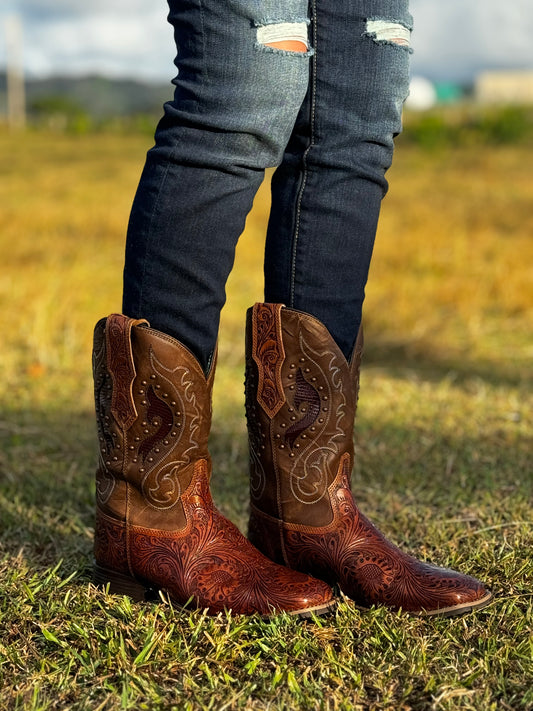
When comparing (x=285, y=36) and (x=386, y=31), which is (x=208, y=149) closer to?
(x=285, y=36)

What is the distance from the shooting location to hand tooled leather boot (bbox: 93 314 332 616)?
3.95 feet

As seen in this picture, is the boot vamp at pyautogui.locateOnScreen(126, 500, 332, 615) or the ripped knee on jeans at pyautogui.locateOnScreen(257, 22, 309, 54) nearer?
the ripped knee on jeans at pyautogui.locateOnScreen(257, 22, 309, 54)

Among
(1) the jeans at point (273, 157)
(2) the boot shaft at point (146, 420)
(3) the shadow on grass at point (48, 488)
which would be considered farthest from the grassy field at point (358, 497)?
(1) the jeans at point (273, 157)

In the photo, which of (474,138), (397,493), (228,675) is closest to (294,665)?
(228,675)

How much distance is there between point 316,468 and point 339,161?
492 millimetres

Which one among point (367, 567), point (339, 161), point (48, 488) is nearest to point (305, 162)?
point (339, 161)

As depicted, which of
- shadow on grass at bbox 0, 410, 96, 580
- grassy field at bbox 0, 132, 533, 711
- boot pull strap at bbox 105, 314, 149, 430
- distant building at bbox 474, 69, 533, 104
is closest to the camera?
grassy field at bbox 0, 132, 533, 711

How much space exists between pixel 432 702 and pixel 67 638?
547 mm

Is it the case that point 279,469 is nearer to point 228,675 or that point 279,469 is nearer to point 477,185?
point 228,675

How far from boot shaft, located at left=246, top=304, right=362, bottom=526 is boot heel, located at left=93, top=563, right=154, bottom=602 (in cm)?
25

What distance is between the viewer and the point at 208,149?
1122mm

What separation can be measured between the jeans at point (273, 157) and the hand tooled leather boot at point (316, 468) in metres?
0.06

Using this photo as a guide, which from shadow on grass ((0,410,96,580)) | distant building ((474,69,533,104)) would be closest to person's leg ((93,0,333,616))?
shadow on grass ((0,410,96,580))

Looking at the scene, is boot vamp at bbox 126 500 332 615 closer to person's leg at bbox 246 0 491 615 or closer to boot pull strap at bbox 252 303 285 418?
person's leg at bbox 246 0 491 615
